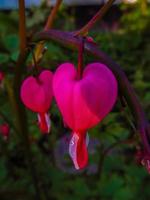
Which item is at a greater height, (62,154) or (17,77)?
(17,77)

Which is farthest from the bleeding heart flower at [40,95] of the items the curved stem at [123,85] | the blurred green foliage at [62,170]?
the blurred green foliage at [62,170]

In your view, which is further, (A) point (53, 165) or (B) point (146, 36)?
(B) point (146, 36)

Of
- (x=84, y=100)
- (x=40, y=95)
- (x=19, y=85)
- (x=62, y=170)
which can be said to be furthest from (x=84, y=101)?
(x=62, y=170)

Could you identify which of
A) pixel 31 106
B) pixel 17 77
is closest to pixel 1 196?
pixel 17 77

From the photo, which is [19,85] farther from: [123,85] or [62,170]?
[62,170]

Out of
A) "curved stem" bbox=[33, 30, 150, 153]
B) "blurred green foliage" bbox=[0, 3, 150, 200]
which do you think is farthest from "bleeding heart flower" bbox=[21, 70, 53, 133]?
"blurred green foliage" bbox=[0, 3, 150, 200]

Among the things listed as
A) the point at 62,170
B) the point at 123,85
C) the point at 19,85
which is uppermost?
the point at 123,85

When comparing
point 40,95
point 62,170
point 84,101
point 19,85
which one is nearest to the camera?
point 84,101

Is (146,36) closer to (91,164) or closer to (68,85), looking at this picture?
(91,164)
